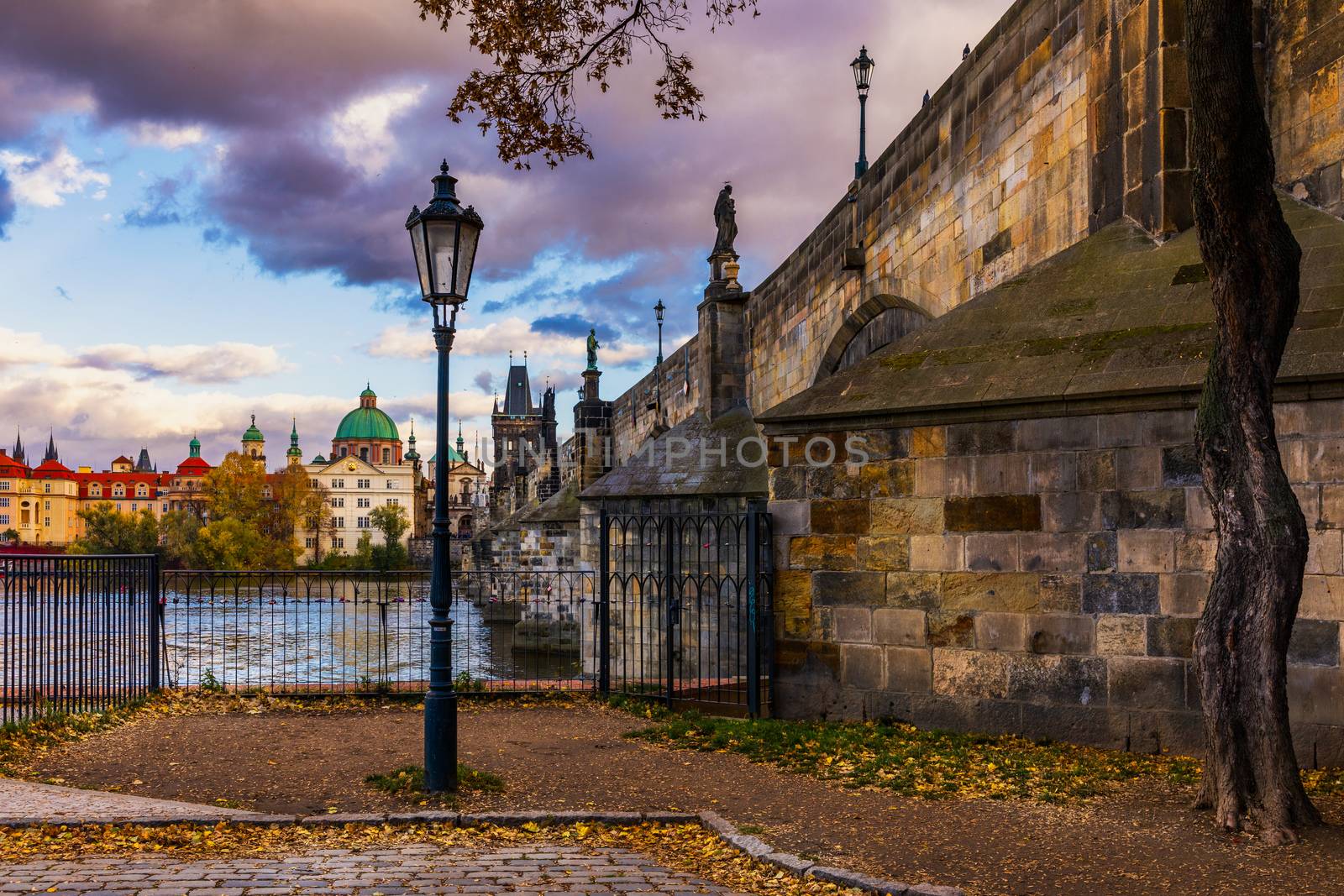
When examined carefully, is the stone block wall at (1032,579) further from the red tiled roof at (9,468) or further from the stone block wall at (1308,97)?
the red tiled roof at (9,468)

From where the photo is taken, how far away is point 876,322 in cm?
1617

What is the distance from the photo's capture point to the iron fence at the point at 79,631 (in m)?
9.04

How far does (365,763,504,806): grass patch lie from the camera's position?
645cm

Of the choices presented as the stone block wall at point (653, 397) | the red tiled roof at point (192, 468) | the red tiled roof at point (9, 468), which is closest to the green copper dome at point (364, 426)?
the red tiled roof at point (192, 468)

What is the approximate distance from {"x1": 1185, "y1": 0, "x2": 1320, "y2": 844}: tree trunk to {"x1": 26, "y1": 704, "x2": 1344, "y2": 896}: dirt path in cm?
40

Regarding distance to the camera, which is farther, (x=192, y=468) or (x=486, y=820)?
(x=192, y=468)

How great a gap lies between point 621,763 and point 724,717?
6.55 ft

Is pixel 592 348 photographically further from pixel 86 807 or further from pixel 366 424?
pixel 366 424

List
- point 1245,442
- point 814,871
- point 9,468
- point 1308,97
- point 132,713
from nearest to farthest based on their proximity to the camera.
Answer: point 814,871, point 1245,442, point 1308,97, point 132,713, point 9,468

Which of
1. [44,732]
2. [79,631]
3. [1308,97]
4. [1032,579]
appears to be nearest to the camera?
[1032,579]

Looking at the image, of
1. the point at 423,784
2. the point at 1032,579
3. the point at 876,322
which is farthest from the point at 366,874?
the point at 876,322

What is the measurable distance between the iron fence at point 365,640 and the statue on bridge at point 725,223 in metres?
8.15

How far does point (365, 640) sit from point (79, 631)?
32.3 feet

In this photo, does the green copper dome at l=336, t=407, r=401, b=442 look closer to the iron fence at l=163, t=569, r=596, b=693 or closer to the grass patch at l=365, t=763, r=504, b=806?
the iron fence at l=163, t=569, r=596, b=693
